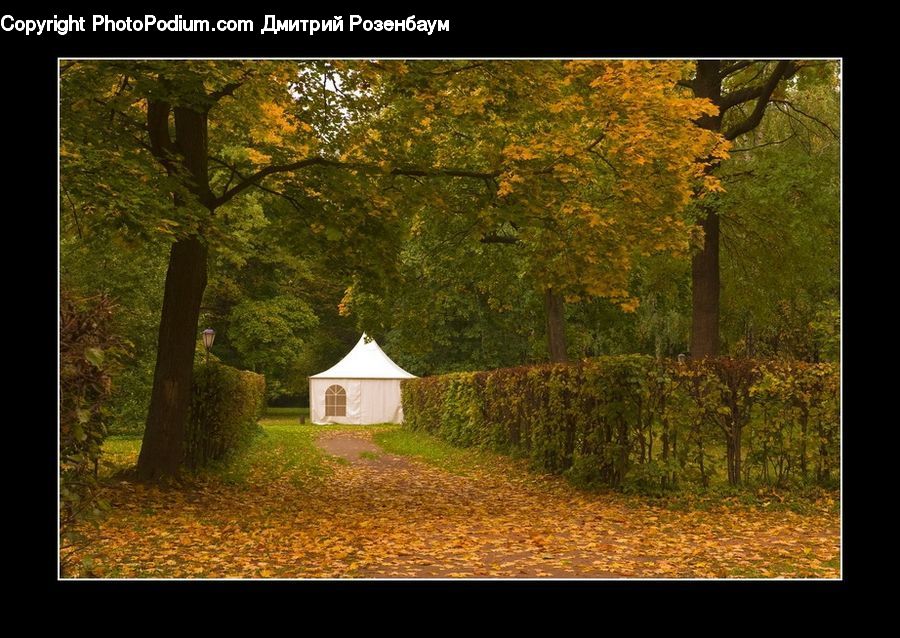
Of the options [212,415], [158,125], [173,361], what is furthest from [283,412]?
[158,125]

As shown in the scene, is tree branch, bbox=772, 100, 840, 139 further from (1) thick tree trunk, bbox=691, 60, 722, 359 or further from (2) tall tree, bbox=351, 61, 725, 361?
(2) tall tree, bbox=351, 61, 725, 361

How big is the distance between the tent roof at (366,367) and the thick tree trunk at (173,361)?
83.4 ft

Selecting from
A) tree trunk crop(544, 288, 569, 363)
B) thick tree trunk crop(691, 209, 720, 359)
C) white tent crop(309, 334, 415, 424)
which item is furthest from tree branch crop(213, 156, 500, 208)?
white tent crop(309, 334, 415, 424)

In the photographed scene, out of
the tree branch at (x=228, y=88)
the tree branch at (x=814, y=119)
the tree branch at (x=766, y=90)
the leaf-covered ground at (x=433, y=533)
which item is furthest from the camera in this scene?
the tree branch at (x=814, y=119)

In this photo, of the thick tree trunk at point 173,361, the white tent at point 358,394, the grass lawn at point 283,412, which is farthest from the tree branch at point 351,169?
the grass lawn at point 283,412

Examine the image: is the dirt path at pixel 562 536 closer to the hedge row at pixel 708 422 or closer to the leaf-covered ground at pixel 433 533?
the leaf-covered ground at pixel 433 533

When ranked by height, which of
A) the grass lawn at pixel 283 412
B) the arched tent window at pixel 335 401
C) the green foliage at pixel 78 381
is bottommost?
the grass lawn at pixel 283 412

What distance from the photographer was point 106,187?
8844 millimetres

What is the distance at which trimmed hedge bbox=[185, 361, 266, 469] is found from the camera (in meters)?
14.1

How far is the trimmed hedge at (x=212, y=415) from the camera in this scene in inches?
553

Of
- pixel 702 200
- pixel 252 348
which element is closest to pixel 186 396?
pixel 702 200

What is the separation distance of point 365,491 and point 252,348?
30.7 m

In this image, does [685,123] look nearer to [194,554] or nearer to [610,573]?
[610,573]

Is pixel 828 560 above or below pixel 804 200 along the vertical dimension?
below
